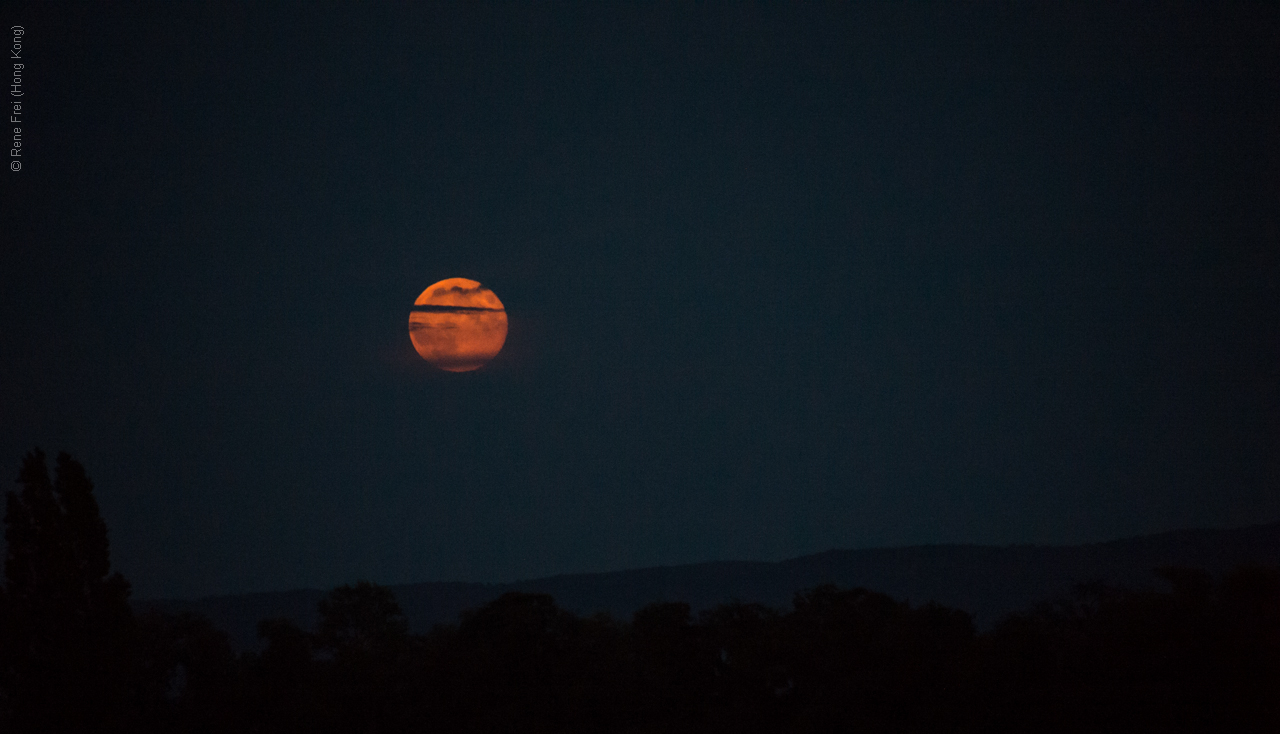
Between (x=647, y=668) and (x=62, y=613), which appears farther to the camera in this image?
(x=647, y=668)

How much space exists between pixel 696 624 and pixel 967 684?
17.0 m

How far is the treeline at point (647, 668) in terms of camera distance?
45062 mm

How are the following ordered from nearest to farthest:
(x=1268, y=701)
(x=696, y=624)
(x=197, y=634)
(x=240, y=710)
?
(x=1268, y=701), (x=240, y=710), (x=696, y=624), (x=197, y=634)

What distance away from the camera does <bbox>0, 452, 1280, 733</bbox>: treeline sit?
45.1 metres

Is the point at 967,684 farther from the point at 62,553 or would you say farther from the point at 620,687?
the point at 62,553

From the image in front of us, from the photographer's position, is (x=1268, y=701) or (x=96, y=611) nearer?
(x=1268, y=701)

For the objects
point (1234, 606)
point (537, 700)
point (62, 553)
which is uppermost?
point (62, 553)

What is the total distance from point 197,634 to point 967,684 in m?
45.9

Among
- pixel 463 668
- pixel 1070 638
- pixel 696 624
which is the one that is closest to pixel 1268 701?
pixel 1070 638

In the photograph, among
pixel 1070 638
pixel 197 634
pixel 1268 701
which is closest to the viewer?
pixel 1268 701

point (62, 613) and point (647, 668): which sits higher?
point (62, 613)

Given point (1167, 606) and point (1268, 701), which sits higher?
point (1167, 606)

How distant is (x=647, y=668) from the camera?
56.6 m

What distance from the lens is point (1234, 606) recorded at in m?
49.2
